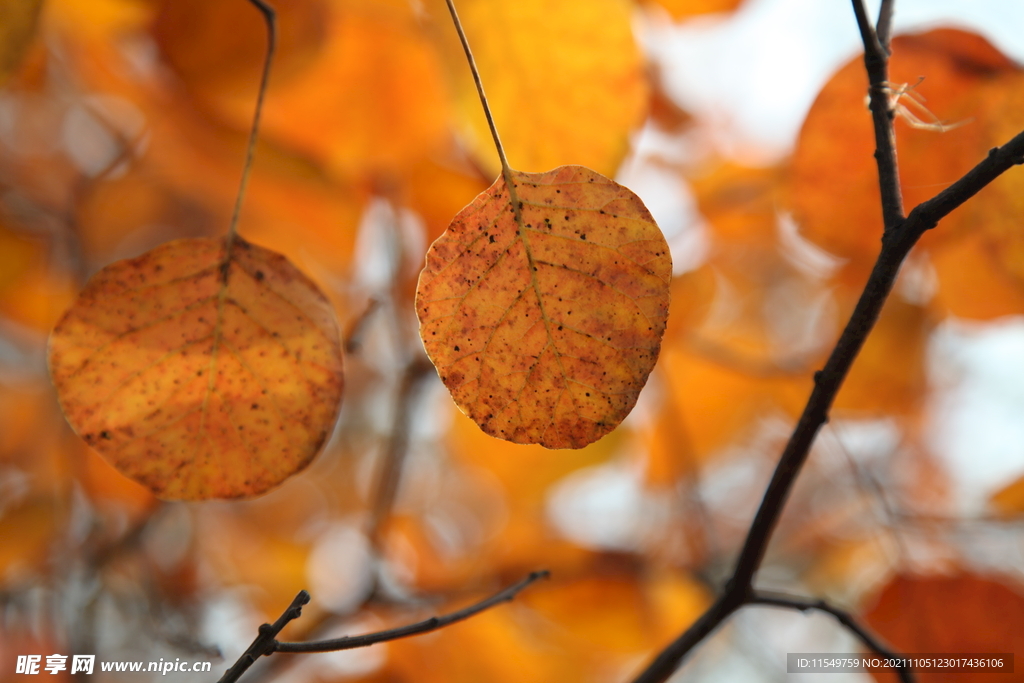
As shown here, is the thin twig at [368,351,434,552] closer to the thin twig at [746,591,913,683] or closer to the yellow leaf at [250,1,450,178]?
the yellow leaf at [250,1,450,178]

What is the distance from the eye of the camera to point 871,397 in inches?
26.9

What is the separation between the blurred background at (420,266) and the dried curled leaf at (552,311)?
15 cm

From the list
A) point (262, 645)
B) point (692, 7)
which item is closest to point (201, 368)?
point (262, 645)

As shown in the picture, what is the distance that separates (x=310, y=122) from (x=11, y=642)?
0.88 m

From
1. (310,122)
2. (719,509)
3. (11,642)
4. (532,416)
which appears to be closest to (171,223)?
(310,122)

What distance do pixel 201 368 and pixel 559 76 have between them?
0.98 ft

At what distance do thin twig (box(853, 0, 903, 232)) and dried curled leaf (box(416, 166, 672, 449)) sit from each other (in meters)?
0.10

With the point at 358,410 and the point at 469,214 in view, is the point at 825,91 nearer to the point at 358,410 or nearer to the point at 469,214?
the point at 469,214

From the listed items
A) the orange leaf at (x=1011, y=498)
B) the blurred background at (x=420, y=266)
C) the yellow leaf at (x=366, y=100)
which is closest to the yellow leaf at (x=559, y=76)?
the blurred background at (x=420, y=266)

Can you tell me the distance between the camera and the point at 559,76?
0.41m

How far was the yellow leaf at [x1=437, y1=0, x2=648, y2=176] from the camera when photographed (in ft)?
1.33

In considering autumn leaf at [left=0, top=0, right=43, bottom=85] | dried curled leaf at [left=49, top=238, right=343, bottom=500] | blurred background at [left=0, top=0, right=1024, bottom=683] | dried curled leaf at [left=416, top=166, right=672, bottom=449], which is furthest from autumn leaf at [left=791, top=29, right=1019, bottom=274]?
autumn leaf at [left=0, top=0, right=43, bottom=85]

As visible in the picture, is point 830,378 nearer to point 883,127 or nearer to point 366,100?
point 883,127

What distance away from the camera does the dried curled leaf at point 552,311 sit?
0.25 meters
